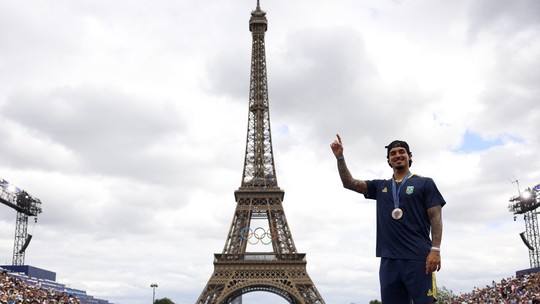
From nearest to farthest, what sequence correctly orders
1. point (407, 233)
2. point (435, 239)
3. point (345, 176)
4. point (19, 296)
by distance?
point (435, 239), point (407, 233), point (345, 176), point (19, 296)

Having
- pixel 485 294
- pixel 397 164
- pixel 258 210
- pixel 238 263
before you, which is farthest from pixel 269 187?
pixel 397 164

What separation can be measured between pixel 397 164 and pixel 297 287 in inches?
2352

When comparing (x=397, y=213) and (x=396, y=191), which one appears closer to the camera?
(x=397, y=213)

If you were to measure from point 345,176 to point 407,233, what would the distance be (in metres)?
1.18

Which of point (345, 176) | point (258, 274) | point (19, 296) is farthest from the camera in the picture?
point (258, 274)

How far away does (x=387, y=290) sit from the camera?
23.5ft

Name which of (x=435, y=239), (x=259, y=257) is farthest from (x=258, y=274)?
(x=435, y=239)

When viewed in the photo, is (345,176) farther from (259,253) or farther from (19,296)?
(259,253)

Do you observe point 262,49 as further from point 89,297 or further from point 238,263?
point 89,297

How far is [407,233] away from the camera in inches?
282

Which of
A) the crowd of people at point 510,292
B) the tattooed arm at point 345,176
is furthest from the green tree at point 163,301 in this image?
the tattooed arm at point 345,176

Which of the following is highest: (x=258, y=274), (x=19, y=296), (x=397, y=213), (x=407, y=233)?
(x=258, y=274)

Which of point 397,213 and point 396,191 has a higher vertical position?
point 396,191

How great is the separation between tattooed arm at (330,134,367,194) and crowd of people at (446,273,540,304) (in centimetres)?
2615
